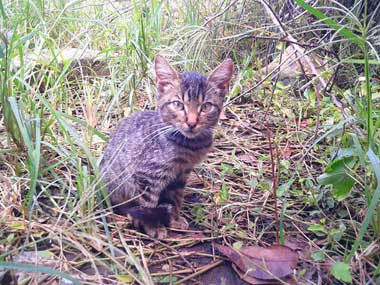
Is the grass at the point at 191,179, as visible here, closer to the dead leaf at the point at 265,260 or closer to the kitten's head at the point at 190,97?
the dead leaf at the point at 265,260

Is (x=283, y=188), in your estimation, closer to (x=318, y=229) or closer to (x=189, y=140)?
(x=318, y=229)

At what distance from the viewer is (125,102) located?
11.2 feet

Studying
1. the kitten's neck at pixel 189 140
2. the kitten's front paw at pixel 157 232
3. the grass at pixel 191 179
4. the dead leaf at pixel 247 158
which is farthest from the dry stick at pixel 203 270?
the dead leaf at pixel 247 158

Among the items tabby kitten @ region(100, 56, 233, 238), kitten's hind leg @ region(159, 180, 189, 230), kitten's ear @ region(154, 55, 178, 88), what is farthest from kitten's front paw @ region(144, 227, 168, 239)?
→ kitten's ear @ region(154, 55, 178, 88)

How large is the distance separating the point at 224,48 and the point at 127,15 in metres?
1.00

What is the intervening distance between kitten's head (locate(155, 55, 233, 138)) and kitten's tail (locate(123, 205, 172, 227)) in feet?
1.38

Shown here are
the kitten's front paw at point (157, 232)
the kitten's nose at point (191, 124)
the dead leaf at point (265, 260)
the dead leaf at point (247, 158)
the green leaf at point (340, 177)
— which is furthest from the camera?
the dead leaf at point (247, 158)

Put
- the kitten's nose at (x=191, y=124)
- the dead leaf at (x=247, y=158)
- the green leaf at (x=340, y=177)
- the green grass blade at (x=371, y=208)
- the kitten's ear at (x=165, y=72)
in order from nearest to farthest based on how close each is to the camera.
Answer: the green grass blade at (x=371, y=208), the green leaf at (x=340, y=177), the kitten's nose at (x=191, y=124), the kitten's ear at (x=165, y=72), the dead leaf at (x=247, y=158)

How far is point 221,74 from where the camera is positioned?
2.44 meters

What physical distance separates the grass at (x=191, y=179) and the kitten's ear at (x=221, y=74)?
0.50m

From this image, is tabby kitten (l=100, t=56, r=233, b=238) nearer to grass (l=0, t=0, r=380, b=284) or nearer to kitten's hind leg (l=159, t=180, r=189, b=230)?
kitten's hind leg (l=159, t=180, r=189, b=230)

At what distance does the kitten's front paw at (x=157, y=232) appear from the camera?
7.05ft

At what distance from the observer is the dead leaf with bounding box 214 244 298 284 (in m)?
1.81

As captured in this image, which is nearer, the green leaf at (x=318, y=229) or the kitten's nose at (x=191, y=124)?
the green leaf at (x=318, y=229)
